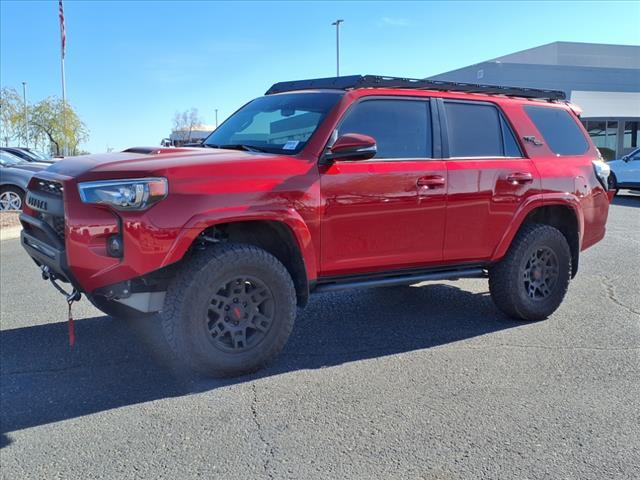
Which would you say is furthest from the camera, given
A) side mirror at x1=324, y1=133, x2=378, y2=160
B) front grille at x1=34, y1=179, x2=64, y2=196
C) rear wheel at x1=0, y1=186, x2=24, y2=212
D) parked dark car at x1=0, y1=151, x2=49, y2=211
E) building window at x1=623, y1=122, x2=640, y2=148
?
building window at x1=623, y1=122, x2=640, y2=148

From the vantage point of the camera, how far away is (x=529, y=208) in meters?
5.29

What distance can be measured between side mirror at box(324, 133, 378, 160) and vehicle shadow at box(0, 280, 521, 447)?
1.51m

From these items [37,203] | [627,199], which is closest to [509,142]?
[37,203]

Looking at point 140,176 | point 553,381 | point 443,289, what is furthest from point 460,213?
point 140,176

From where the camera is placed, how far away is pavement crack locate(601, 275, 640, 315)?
19.4 ft

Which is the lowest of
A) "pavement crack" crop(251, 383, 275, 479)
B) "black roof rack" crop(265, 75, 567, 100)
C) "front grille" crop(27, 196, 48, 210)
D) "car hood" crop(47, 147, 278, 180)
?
"pavement crack" crop(251, 383, 275, 479)

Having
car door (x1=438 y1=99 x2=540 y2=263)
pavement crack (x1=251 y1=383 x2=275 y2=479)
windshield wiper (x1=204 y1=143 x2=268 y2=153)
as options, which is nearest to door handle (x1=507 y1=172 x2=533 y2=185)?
car door (x1=438 y1=99 x2=540 y2=263)

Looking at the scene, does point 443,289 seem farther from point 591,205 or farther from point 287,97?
point 287,97

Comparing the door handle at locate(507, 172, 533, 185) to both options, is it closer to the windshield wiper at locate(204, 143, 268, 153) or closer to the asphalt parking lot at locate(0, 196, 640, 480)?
the asphalt parking lot at locate(0, 196, 640, 480)

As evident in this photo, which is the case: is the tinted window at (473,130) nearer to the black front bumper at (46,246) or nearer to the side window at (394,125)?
the side window at (394,125)

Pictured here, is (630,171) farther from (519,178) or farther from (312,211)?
(312,211)

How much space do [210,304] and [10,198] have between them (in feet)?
37.0

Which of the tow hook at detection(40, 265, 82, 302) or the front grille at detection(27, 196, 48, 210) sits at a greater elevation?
the front grille at detection(27, 196, 48, 210)

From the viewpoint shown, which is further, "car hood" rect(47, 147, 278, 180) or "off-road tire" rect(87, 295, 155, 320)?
"off-road tire" rect(87, 295, 155, 320)
